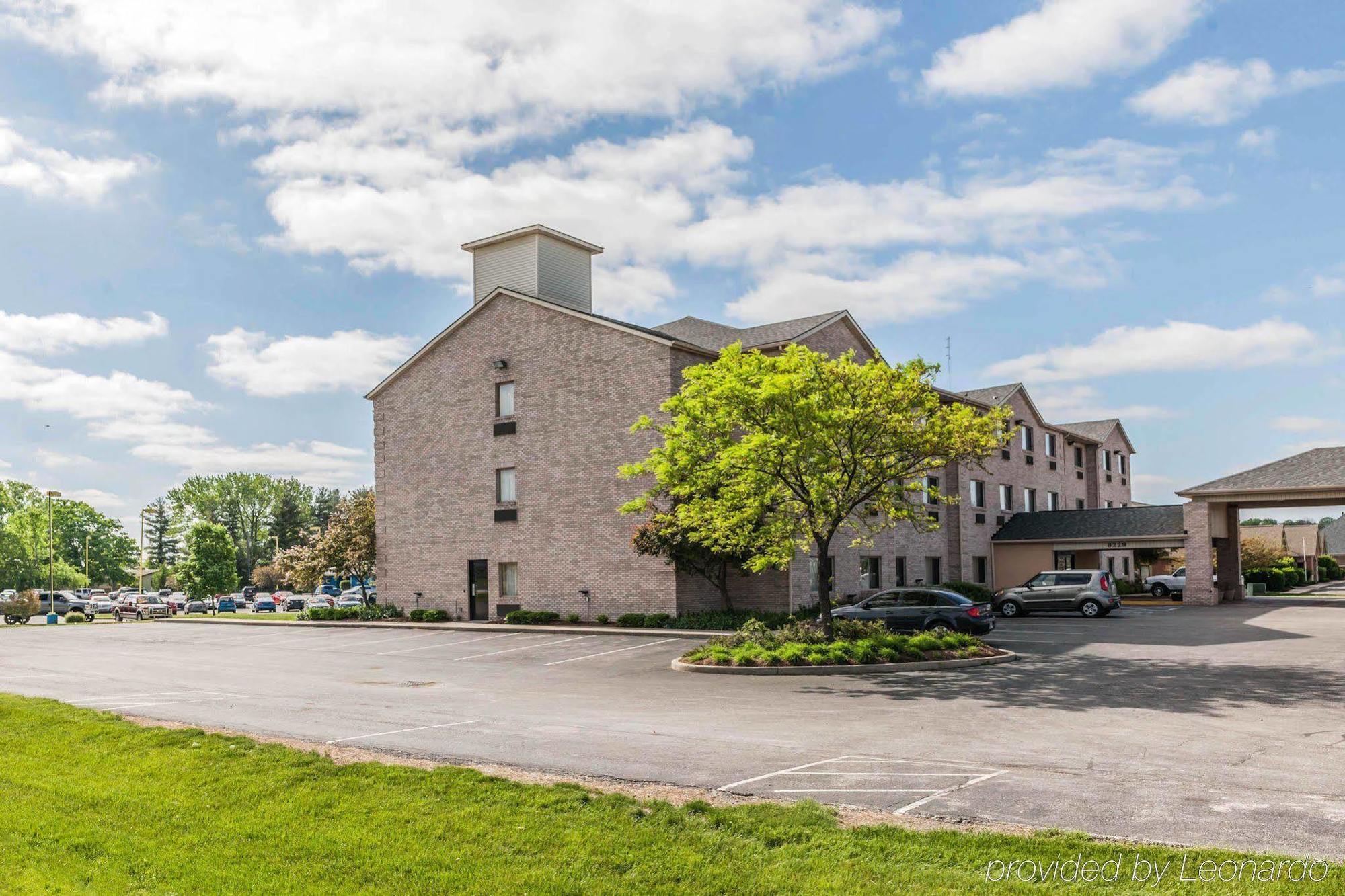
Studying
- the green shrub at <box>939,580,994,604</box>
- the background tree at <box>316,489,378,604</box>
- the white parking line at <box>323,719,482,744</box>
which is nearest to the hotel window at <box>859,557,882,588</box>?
the green shrub at <box>939,580,994,604</box>

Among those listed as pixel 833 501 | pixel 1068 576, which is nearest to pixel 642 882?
pixel 833 501

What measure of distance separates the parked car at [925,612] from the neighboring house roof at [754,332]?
35.3ft

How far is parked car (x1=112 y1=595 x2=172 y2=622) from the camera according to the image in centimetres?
5709

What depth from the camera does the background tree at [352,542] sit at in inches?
1624

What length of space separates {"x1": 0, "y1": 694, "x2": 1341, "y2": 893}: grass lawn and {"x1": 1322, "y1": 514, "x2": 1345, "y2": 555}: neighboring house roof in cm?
9801

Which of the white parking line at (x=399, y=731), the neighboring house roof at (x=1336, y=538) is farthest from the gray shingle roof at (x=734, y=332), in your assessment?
the neighboring house roof at (x=1336, y=538)

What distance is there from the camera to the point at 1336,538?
9444 centimetres

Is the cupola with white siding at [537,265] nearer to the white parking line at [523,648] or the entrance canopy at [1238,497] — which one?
the white parking line at [523,648]

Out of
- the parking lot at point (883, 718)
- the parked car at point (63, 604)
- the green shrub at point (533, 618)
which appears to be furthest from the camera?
the parked car at point (63, 604)

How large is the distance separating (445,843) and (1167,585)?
154 feet

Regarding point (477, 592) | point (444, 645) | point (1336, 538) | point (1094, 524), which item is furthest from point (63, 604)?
point (1336, 538)

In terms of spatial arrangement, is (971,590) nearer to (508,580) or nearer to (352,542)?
(508,580)

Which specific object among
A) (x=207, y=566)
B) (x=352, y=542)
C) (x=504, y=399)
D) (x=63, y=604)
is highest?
(x=504, y=399)

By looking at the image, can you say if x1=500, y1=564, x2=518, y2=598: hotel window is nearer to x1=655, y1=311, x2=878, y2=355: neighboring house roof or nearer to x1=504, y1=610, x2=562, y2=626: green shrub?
x1=504, y1=610, x2=562, y2=626: green shrub
